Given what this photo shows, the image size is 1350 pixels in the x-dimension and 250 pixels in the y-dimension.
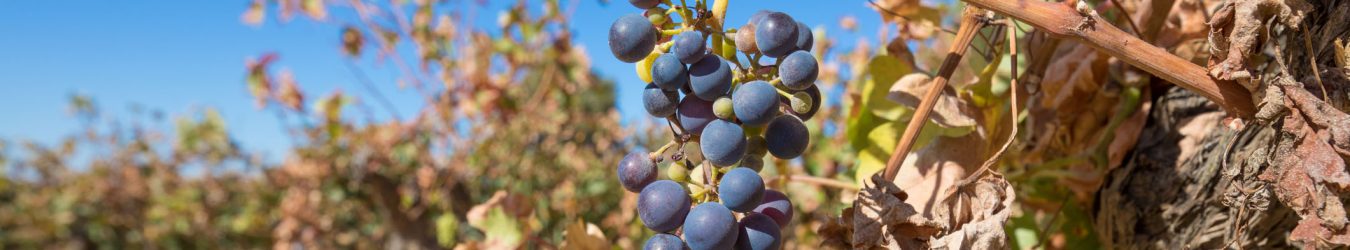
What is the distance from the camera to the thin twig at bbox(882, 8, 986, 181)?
624mm

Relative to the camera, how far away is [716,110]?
0.55 m

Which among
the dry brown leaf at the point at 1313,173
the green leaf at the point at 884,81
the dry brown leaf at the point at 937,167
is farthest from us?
the green leaf at the point at 884,81

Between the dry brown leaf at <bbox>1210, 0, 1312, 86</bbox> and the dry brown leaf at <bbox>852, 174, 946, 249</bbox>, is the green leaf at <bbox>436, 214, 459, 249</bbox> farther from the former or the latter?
the dry brown leaf at <bbox>1210, 0, 1312, 86</bbox>

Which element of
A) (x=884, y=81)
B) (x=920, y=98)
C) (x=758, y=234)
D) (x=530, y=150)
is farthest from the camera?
(x=530, y=150)

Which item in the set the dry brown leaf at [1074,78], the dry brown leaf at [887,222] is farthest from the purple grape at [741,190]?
the dry brown leaf at [1074,78]

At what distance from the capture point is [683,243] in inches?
22.5

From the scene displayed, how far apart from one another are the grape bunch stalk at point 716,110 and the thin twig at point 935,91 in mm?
76

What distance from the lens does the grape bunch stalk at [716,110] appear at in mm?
532

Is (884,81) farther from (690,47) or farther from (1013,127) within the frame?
(690,47)

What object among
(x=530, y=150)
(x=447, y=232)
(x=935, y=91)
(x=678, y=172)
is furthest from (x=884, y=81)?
(x=530, y=150)

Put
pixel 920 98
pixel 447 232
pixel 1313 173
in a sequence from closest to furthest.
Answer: pixel 1313 173, pixel 920 98, pixel 447 232

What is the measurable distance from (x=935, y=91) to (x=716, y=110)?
0.63 ft

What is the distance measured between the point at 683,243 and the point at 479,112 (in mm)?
2490

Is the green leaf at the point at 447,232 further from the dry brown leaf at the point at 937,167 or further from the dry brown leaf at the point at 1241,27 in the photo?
the dry brown leaf at the point at 1241,27
